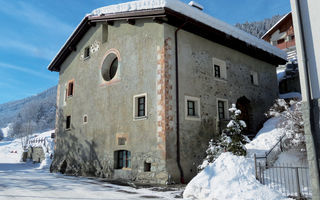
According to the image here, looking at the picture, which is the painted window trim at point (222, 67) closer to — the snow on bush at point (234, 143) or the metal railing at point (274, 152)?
the snow on bush at point (234, 143)

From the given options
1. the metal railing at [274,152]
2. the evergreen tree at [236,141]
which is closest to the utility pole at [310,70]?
the evergreen tree at [236,141]

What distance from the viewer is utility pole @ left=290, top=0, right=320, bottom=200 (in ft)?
18.6

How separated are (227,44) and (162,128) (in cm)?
704

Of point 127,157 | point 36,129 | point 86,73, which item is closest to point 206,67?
point 127,157

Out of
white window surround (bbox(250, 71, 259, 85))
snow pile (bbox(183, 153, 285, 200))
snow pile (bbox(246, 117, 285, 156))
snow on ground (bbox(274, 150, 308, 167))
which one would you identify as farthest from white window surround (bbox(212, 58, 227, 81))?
snow pile (bbox(183, 153, 285, 200))

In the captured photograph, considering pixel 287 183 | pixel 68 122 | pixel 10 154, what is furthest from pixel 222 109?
pixel 10 154

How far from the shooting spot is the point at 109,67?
51.6 feet

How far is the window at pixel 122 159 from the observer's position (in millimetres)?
12984

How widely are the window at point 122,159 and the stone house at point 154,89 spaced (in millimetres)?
49

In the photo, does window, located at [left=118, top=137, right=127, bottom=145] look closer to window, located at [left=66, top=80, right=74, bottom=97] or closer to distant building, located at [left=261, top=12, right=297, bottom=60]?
window, located at [left=66, top=80, right=74, bottom=97]

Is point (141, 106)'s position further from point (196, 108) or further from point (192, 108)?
point (196, 108)

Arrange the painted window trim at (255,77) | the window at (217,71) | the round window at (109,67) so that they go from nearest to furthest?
the window at (217,71) → the round window at (109,67) → the painted window trim at (255,77)

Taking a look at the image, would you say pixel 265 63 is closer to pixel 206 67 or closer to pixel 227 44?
pixel 227 44

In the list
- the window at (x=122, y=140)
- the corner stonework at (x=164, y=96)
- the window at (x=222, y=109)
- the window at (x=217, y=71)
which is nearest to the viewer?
the corner stonework at (x=164, y=96)
